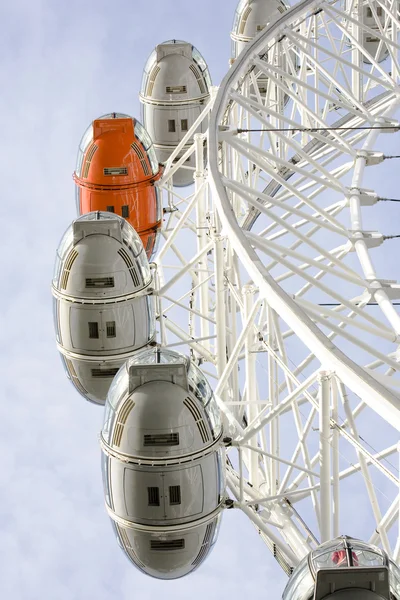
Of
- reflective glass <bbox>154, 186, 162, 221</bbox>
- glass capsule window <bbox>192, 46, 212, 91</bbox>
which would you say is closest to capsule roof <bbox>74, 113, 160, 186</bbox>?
reflective glass <bbox>154, 186, 162, 221</bbox>

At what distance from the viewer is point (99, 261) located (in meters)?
21.2

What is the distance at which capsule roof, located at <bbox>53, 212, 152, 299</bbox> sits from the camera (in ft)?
69.3

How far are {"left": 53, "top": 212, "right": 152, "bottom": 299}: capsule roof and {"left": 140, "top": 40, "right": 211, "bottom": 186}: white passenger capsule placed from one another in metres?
8.54

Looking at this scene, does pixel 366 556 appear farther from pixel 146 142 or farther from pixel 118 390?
pixel 146 142

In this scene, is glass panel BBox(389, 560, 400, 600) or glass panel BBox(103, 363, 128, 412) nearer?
glass panel BBox(389, 560, 400, 600)

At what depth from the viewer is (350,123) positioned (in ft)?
105

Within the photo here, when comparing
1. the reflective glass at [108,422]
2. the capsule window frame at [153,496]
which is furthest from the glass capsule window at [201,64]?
the capsule window frame at [153,496]

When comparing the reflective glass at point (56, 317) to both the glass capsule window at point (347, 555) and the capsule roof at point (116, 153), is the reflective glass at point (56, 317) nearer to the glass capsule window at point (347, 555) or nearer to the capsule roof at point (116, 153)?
the capsule roof at point (116, 153)

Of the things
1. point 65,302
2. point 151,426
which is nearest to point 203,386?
point 151,426

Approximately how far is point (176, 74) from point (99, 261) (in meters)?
9.70

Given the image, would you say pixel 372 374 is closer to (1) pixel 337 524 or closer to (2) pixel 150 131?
(1) pixel 337 524

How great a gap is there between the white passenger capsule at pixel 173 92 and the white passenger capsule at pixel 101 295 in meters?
8.34

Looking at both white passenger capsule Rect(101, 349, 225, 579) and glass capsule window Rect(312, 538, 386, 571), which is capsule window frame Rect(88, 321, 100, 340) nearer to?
white passenger capsule Rect(101, 349, 225, 579)

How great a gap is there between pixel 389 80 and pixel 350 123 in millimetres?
3524
